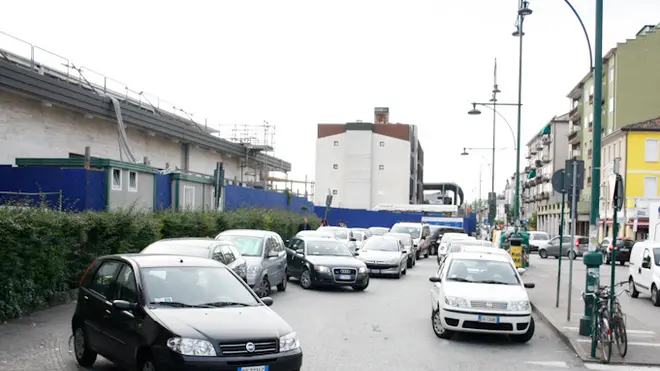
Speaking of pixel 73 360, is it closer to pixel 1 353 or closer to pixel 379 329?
pixel 1 353

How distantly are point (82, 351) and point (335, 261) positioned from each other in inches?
459

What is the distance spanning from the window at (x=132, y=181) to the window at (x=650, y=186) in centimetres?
4420

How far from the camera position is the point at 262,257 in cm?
1717

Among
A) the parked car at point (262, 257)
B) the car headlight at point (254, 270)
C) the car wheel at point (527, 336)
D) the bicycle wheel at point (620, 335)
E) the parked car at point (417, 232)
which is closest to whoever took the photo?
the bicycle wheel at point (620, 335)

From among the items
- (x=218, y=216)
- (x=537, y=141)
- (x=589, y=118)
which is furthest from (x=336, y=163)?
(x=218, y=216)

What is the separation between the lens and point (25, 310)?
12.1m

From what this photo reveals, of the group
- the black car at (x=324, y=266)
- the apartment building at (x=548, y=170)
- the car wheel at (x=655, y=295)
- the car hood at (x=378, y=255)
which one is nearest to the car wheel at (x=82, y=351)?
the black car at (x=324, y=266)

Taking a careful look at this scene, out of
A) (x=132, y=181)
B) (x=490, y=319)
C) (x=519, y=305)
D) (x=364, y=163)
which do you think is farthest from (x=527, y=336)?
(x=364, y=163)

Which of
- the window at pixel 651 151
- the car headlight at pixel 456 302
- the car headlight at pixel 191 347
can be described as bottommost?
the car headlight at pixel 456 302

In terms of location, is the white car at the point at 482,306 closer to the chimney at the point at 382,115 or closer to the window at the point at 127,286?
the window at the point at 127,286

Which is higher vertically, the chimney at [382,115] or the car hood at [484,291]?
the chimney at [382,115]

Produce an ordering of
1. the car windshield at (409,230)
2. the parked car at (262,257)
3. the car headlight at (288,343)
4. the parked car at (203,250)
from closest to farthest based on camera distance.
Result: the car headlight at (288,343), the parked car at (203,250), the parked car at (262,257), the car windshield at (409,230)

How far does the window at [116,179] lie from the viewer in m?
22.3

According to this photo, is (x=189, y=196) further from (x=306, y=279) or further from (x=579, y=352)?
(x=579, y=352)
